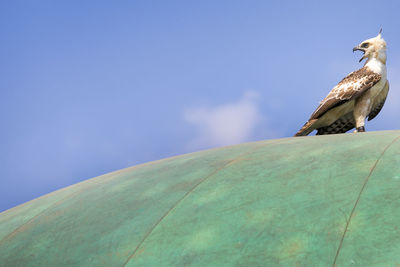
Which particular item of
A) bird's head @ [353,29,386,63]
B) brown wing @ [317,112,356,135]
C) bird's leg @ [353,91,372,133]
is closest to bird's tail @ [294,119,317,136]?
brown wing @ [317,112,356,135]

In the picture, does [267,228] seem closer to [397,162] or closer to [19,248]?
[397,162]

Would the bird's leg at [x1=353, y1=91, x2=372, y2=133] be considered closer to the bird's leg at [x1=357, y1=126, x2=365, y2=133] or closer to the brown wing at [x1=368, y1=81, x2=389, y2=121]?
the bird's leg at [x1=357, y1=126, x2=365, y2=133]

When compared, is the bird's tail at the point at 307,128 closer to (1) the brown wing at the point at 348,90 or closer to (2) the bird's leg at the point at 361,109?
(1) the brown wing at the point at 348,90

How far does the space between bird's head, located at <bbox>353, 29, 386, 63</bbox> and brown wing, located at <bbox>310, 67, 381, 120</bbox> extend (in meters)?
0.54

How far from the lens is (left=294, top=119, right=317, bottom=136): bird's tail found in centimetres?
933

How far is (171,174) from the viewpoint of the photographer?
5.19m

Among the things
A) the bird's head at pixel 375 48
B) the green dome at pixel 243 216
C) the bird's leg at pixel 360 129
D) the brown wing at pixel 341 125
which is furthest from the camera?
Answer: the bird's head at pixel 375 48

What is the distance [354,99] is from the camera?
Result: 935 cm

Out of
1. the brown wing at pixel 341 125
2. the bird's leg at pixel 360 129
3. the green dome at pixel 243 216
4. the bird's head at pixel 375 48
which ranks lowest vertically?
the green dome at pixel 243 216

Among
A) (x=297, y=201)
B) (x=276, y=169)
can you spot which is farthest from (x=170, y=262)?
(x=276, y=169)

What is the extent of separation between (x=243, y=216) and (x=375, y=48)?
7678 millimetres

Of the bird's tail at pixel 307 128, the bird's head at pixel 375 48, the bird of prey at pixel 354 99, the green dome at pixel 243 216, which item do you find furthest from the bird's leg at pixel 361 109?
the green dome at pixel 243 216

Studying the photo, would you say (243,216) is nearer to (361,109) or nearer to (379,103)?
(361,109)

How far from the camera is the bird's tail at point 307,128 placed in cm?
933
